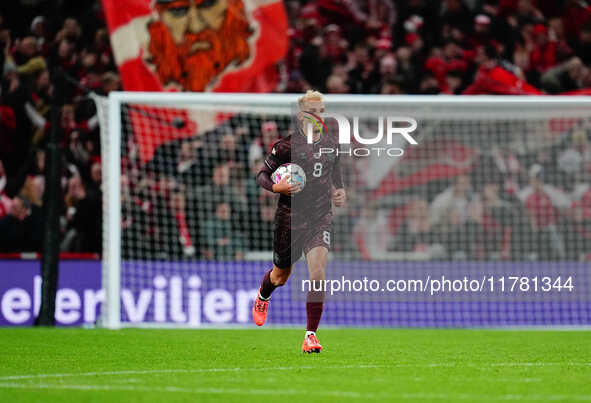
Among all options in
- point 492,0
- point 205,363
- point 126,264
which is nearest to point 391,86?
point 492,0

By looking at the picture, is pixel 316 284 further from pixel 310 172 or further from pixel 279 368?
pixel 279 368

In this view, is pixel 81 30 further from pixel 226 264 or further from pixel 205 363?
pixel 205 363

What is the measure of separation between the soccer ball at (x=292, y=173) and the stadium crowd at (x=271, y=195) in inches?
196

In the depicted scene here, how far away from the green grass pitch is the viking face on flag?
4423 millimetres

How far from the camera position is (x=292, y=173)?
792cm

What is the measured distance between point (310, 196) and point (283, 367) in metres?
1.68

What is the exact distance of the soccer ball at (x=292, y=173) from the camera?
311 inches

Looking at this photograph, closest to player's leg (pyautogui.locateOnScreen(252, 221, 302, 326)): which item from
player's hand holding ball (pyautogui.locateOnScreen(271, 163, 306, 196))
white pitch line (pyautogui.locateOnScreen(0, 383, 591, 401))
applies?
player's hand holding ball (pyautogui.locateOnScreen(271, 163, 306, 196))

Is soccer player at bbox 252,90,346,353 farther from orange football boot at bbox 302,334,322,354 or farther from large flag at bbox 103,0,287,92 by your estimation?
large flag at bbox 103,0,287,92

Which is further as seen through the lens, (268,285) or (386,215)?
(386,215)

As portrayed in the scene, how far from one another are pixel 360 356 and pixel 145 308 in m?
5.05

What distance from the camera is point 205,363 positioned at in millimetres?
7188

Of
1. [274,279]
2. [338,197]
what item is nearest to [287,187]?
[338,197]

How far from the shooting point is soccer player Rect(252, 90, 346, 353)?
25.8ft
